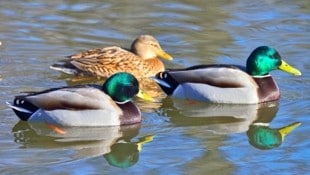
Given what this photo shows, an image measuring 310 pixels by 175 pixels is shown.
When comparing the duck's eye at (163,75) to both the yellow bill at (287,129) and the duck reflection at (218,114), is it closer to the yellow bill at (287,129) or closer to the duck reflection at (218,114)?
the duck reflection at (218,114)

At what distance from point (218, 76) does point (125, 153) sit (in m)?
2.02

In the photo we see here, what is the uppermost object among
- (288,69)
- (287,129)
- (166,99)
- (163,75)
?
(288,69)

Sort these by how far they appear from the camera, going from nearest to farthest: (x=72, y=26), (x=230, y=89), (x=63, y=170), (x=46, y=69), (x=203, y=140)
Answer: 1. (x=63, y=170)
2. (x=203, y=140)
3. (x=230, y=89)
4. (x=46, y=69)
5. (x=72, y=26)

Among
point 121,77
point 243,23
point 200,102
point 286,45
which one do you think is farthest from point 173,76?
point 243,23

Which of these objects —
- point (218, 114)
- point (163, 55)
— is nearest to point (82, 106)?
point (218, 114)

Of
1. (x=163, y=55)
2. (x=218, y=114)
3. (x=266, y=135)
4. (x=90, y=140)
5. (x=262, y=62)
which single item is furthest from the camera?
(x=163, y=55)

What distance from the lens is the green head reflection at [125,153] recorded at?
937 cm

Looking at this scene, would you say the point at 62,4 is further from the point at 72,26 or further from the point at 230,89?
the point at 230,89

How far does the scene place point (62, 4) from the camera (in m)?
15.8

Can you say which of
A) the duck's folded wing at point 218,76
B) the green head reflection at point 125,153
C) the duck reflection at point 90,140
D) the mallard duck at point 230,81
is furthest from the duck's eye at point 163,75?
the green head reflection at point 125,153

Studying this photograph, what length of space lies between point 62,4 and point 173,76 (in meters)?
4.55

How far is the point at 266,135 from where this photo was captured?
34.0 feet

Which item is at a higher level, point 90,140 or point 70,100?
point 70,100

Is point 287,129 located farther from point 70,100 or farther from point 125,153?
point 70,100
